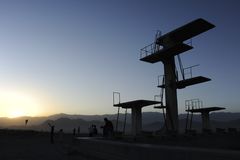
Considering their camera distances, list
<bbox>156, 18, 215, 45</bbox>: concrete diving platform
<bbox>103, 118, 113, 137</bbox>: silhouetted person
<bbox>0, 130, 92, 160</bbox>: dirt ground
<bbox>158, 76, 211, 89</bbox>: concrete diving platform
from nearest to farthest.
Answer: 1. <bbox>0, 130, 92, 160</bbox>: dirt ground
2. <bbox>103, 118, 113, 137</bbox>: silhouetted person
3. <bbox>156, 18, 215, 45</bbox>: concrete diving platform
4. <bbox>158, 76, 211, 89</bbox>: concrete diving platform

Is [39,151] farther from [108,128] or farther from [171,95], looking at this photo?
[171,95]

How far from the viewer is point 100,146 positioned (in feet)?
40.2

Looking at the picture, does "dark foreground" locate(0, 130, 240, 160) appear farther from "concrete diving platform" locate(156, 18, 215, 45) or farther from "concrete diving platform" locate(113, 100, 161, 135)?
"concrete diving platform" locate(156, 18, 215, 45)

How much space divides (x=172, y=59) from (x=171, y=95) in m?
3.42

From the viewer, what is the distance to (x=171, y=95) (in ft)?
88.0

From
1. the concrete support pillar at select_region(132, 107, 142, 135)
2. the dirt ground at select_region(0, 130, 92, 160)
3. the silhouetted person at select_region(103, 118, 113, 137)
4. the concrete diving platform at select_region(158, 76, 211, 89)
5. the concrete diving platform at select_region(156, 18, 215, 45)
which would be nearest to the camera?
the dirt ground at select_region(0, 130, 92, 160)

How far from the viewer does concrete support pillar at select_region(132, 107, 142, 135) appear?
28.0m

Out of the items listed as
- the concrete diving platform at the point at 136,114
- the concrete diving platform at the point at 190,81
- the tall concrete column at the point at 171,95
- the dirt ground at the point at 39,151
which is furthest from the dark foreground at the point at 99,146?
the concrete diving platform at the point at 190,81

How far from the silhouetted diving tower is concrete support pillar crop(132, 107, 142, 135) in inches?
111

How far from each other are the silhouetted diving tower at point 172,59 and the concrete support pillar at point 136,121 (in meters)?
2.83

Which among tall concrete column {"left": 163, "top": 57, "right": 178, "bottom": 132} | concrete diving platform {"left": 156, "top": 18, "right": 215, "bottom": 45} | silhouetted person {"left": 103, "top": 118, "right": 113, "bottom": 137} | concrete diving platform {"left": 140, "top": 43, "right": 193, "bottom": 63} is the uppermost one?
concrete diving platform {"left": 156, "top": 18, "right": 215, "bottom": 45}

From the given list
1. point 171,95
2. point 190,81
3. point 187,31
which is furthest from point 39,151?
point 187,31

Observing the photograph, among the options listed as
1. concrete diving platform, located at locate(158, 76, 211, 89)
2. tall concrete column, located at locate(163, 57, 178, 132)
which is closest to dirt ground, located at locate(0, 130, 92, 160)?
tall concrete column, located at locate(163, 57, 178, 132)

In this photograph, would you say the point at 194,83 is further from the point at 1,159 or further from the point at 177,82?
the point at 1,159
